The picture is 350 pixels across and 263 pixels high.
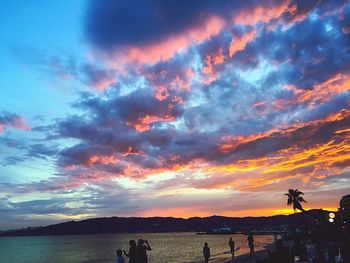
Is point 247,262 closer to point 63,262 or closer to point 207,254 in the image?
point 207,254

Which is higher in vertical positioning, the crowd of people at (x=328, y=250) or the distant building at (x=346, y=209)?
the distant building at (x=346, y=209)

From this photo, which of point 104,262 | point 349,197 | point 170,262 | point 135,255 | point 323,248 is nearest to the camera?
point 135,255

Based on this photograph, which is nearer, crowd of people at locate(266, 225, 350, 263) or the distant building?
crowd of people at locate(266, 225, 350, 263)

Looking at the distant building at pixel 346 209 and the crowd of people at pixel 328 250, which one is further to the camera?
the distant building at pixel 346 209

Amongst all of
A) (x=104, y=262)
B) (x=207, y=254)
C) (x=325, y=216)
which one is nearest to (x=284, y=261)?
(x=325, y=216)

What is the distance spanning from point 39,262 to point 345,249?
239 feet

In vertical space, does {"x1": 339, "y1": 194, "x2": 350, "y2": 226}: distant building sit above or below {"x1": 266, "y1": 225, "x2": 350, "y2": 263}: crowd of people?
above

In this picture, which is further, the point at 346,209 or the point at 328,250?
the point at 346,209

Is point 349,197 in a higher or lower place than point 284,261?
higher

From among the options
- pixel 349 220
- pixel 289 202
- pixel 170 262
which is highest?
pixel 289 202

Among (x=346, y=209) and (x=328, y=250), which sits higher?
(x=346, y=209)

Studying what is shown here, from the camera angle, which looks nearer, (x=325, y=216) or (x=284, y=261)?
(x=284, y=261)

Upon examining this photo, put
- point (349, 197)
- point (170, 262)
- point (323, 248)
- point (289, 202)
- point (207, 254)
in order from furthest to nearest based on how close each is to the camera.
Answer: point (289, 202), point (170, 262), point (207, 254), point (323, 248), point (349, 197)

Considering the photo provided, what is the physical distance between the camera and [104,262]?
68688 millimetres
